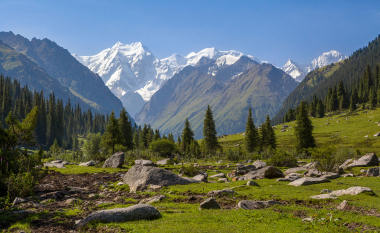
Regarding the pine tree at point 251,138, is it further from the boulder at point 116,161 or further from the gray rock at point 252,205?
the gray rock at point 252,205

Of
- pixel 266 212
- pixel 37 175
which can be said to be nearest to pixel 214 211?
pixel 266 212

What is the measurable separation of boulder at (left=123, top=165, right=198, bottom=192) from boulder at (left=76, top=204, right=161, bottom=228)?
46.5 feet

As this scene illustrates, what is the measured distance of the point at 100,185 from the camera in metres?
36.0

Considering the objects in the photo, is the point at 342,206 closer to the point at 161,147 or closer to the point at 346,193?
the point at 346,193

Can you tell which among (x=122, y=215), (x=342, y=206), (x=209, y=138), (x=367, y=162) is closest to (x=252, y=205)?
(x=342, y=206)

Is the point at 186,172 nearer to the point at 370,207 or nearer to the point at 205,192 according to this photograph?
the point at 205,192

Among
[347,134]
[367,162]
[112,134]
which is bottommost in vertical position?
[367,162]

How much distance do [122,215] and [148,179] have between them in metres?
15.8

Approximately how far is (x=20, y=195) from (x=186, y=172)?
24.1 metres

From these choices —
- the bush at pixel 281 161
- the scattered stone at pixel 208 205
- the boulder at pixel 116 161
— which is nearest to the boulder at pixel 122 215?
the scattered stone at pixel 208 205

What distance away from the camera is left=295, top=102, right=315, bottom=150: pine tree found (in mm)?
78500

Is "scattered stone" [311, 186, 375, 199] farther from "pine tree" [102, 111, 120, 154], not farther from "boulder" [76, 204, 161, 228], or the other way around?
"pine tree" [102, 111, 120, 154]

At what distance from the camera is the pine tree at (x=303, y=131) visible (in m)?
78.5

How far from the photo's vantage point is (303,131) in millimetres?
79125
